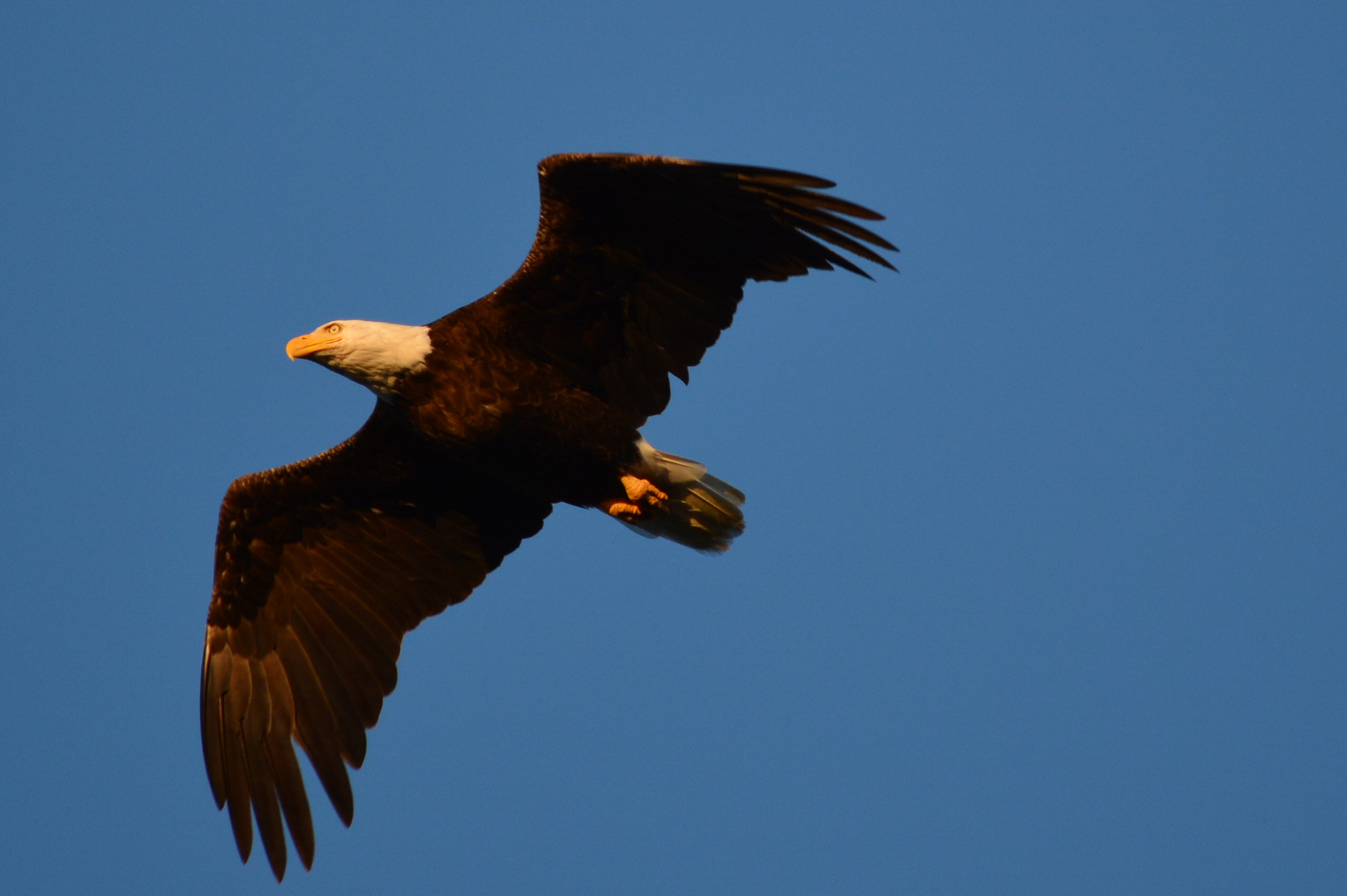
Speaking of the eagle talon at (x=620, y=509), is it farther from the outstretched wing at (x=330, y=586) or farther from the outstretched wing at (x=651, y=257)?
the outstretched wing at (x=330, y=586)

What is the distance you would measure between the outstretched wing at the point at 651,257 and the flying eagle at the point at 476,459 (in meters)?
0.01

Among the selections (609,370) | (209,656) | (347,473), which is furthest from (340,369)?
(209,656)

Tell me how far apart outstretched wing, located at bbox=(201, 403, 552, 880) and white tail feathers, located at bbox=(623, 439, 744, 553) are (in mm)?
862

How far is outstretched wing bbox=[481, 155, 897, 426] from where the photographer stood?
24.6 feet

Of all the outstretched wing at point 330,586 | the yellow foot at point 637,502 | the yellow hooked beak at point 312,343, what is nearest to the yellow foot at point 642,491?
the yellow foot at point 637,502

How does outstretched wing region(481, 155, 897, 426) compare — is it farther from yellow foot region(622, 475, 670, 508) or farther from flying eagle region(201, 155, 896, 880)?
yellow foot region(622, 475, 670, 508)

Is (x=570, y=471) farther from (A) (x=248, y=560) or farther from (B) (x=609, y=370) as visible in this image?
(A) (x=248, y=560)

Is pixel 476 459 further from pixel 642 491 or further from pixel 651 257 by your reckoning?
pixel 651 257

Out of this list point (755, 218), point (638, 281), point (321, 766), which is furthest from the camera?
point (321, 766)

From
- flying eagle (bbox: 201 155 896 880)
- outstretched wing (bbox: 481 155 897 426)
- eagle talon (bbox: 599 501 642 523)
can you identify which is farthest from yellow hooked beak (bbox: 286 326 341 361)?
eagle talon (bbox: 599 501 642 523)

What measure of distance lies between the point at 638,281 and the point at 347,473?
234 cm

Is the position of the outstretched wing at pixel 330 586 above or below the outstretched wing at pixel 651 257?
below

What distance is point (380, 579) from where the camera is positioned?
939 centimetres

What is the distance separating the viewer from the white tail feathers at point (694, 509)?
899 cm
